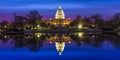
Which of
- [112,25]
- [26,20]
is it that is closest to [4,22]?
[26,20]

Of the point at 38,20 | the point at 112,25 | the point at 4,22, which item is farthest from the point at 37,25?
the point at 112,25

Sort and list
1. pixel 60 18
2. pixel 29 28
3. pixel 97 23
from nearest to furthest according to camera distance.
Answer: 1. pixel 29 28
2. pixel 97 23
3. pixel 60 18

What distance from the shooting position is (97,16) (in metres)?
95.8

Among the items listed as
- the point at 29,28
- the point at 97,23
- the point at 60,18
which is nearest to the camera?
the point at 29,28

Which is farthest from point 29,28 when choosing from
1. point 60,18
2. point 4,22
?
point 60,18

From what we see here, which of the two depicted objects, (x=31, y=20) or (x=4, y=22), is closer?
(x=31, y=20)

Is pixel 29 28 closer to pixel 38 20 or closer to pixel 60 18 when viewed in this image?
pixel 38 20

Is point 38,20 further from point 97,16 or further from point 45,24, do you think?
point 97,16

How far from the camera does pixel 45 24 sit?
316ft

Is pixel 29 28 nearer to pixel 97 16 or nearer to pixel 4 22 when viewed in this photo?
pixel 4 22

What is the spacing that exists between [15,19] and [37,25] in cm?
563

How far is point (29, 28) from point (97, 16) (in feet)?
56.3

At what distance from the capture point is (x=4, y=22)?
98562 mm

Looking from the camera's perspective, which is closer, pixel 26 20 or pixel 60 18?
pixel 26 20
